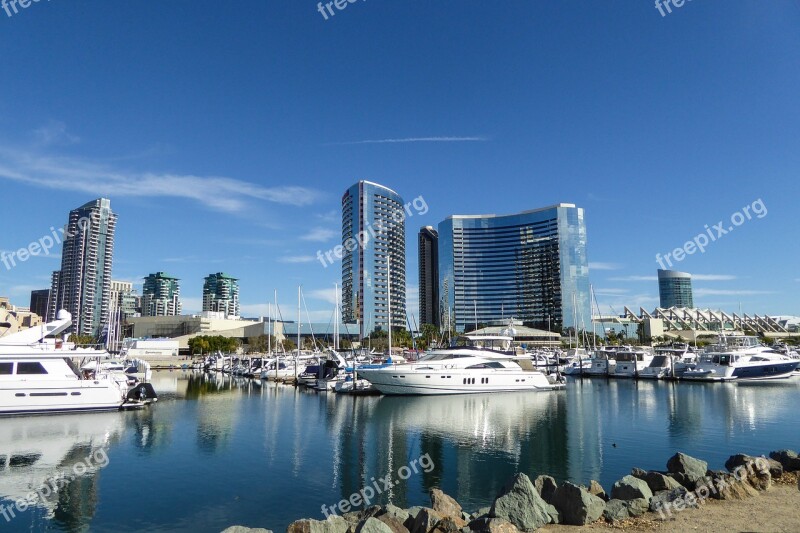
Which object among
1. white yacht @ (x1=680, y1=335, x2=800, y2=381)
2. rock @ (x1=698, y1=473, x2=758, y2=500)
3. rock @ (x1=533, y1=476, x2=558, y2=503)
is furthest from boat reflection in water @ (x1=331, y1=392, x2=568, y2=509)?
white yacht @ (x1=680, y1=335, x2=800, y2=381)

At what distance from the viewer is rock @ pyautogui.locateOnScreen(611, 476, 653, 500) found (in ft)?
51.2

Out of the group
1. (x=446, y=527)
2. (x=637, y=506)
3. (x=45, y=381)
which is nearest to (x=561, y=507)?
(x=637, y=506)

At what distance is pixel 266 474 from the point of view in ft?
82.3

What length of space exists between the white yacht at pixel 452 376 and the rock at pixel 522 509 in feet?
132

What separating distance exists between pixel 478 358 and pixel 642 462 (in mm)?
31248

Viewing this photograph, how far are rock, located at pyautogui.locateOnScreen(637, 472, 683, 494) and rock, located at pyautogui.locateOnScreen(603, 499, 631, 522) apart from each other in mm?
2915

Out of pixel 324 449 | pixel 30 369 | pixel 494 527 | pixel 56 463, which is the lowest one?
pixel 324 449

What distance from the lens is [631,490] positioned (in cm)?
1577

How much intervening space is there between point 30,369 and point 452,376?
37.6 metres

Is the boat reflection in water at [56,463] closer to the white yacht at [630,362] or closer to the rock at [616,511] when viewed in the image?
the rock at [616,511]

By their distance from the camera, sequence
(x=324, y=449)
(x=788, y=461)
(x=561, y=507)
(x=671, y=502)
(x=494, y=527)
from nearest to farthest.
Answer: (x=494, y=527)
(x=561, y=507)
(x=671, y=502)
(x=788, y=461)
(x=324, y=449)

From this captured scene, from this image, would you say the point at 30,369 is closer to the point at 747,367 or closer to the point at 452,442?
the point at 452,442

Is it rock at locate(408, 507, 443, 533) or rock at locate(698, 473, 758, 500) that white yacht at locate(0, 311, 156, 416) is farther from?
rock at locate(698, 473, 758, 500)

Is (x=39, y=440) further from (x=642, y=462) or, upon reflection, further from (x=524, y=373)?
(x=524, y=373)
